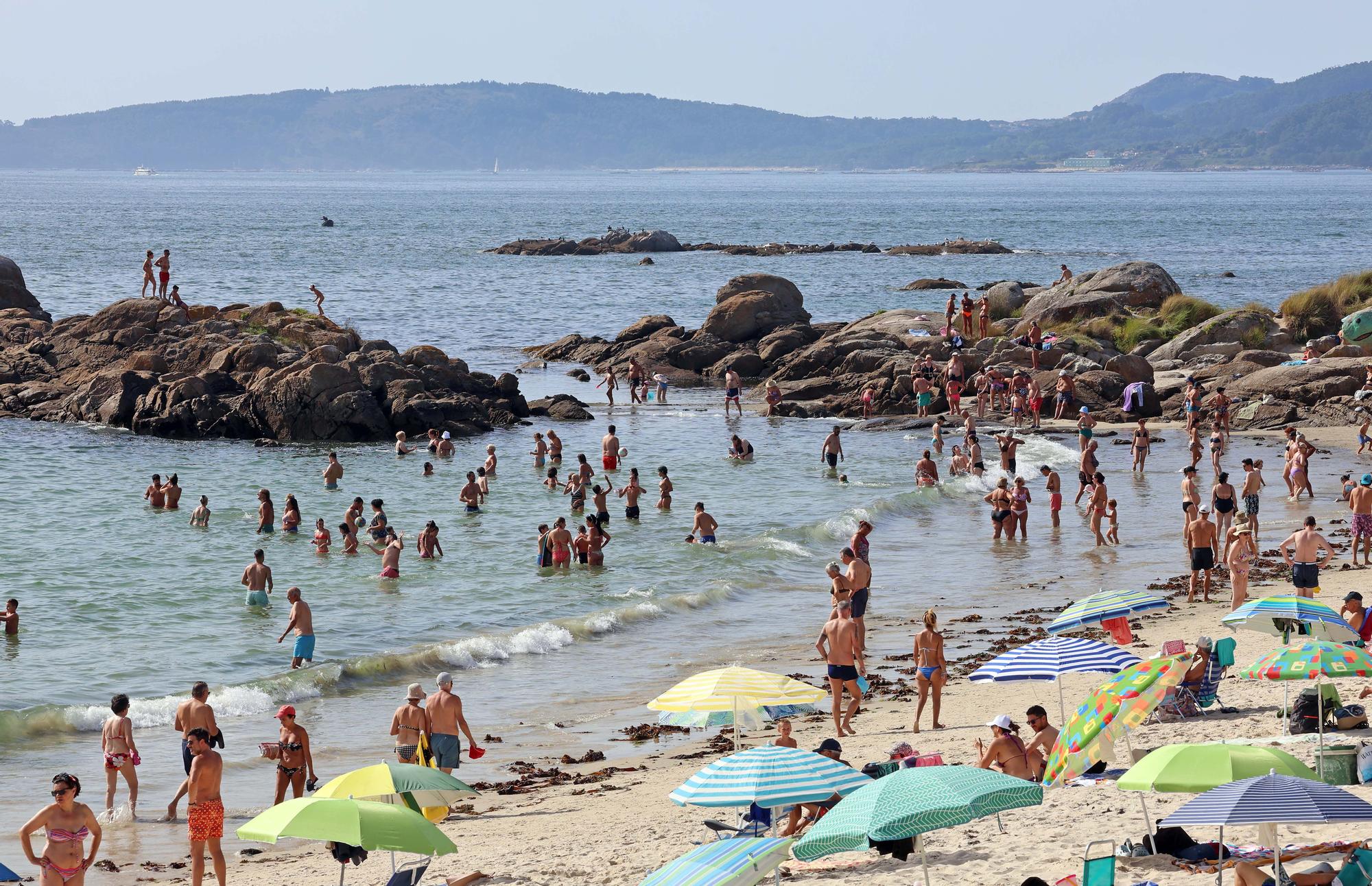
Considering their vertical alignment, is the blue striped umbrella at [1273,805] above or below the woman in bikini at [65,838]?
above

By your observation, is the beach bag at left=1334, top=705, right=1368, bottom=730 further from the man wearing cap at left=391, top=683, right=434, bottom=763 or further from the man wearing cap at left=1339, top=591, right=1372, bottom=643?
the man wearing cap at left=391, top=683, right=434, bottom=763

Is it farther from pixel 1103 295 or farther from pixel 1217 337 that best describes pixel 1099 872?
pixel 1103 295

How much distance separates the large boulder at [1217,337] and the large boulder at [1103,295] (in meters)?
3.52

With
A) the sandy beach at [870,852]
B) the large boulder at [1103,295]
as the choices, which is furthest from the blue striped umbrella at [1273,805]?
the large boulder at [1103,295]

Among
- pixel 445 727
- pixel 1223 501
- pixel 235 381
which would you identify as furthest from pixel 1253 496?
pixel 235 381

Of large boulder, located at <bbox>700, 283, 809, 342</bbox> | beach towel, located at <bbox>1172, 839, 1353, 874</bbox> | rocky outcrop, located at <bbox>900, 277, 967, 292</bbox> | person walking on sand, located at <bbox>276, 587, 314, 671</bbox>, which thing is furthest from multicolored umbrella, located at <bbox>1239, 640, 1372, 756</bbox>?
rocky outcrop, located at <bbox>900, 277, 967, 292</bbox>

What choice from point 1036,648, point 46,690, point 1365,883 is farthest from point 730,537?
point 1365,883

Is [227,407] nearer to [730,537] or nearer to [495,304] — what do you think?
[730,537]

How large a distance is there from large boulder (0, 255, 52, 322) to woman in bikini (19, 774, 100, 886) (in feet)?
122

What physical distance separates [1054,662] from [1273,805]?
4.17 metres

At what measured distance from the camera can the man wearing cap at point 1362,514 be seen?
20266 millimetres

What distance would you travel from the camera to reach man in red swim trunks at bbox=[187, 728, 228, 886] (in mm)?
10422

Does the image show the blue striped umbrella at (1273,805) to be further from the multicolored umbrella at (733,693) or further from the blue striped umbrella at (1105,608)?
the blue striped umbrella at (1105,608)

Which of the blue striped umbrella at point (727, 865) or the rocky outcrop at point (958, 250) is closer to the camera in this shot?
the blue striped umbrella at point (727, 865)
